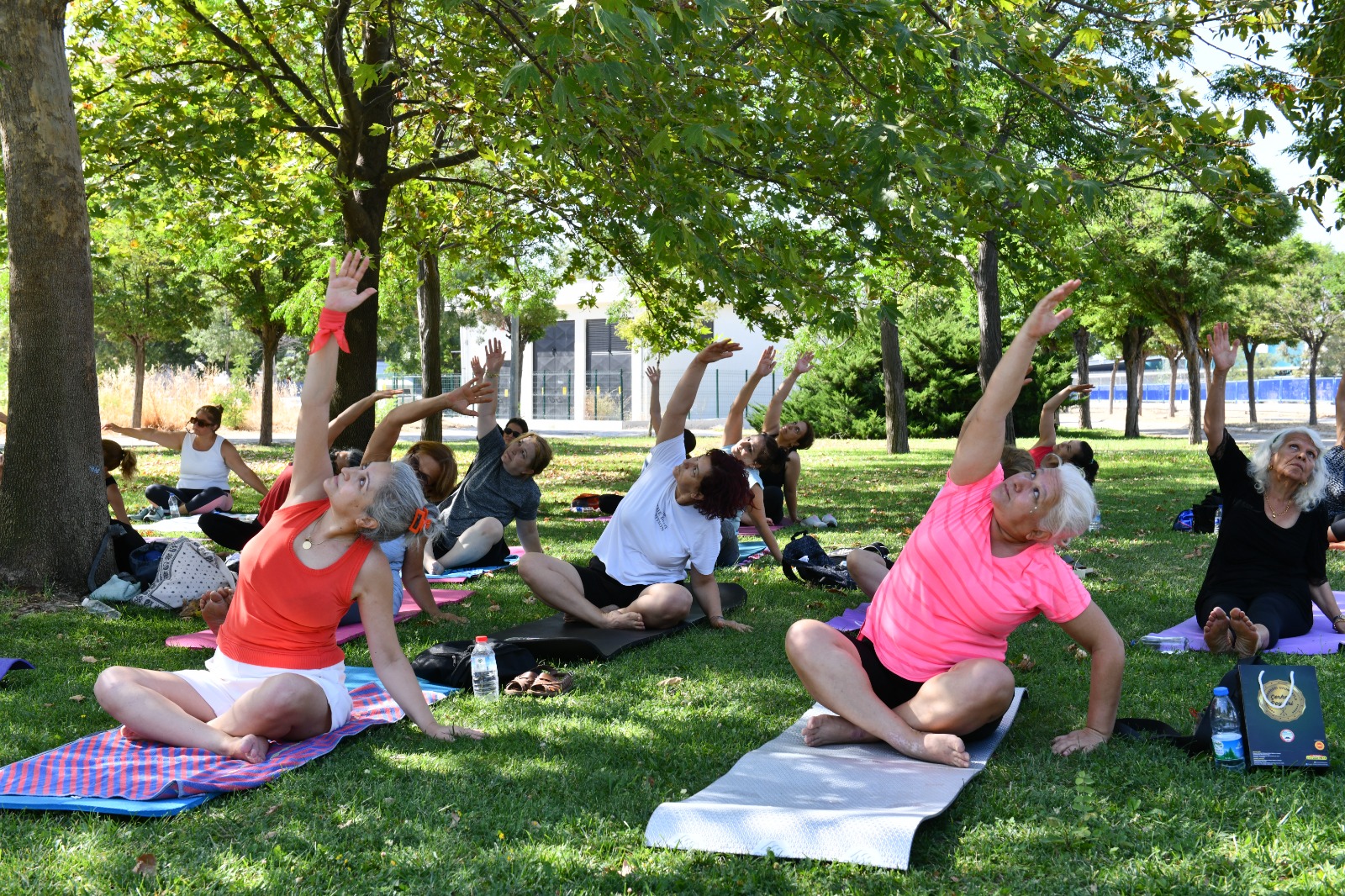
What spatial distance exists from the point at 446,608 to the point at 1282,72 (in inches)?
275

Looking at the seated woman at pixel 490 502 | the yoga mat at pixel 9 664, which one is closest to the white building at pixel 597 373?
the seated woman at pixel 490 502

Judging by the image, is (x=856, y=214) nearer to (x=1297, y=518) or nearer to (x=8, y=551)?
(x=1297, y=518)

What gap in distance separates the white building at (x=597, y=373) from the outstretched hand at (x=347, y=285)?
119 feet

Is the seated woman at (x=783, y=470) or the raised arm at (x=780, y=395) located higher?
the raised arm at (x=780, y=395)

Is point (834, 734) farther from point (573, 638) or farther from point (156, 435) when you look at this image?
point (156, 435)

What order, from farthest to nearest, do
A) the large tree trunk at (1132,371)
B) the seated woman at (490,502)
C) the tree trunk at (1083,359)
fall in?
the tree trunk at (1083,359), the large tree trunk at (1132,371), the seated woman at (490,502)

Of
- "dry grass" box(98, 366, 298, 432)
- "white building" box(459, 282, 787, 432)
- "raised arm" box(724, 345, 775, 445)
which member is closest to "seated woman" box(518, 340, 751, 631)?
"raised arm" box(724, 345, 775, 445)

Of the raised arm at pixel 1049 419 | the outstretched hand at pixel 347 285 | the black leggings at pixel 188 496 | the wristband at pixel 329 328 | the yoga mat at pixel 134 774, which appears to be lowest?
the yoga mat at pixel 134 774

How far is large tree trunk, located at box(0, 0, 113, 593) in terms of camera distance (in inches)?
286

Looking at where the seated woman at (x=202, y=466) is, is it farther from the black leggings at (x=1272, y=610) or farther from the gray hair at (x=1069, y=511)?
the gray hair at (x=1069, y=511)

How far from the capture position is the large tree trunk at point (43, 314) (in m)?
7.26

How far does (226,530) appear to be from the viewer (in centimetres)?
827

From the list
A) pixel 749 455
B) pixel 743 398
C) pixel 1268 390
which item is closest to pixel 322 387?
pixel 743 398

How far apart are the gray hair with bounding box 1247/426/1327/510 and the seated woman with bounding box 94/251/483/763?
4.55m
